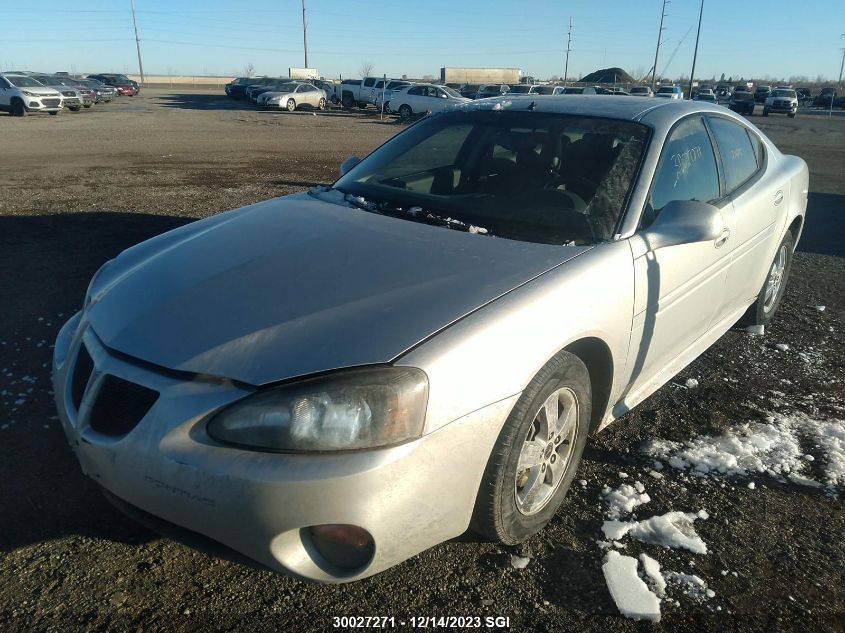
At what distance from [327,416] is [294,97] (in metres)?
33.8

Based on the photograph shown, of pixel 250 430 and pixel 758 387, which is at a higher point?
pixel 250 430

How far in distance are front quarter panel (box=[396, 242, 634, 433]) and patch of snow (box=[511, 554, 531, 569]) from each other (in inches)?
28.0

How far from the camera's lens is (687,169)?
3289 millimetres

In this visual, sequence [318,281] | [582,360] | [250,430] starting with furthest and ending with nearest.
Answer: [582,360] < [318,281] < [250,430]

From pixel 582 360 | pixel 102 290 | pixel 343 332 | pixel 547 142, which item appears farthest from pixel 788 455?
pixel 102 290

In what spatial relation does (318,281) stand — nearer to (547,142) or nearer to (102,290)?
(102,290)

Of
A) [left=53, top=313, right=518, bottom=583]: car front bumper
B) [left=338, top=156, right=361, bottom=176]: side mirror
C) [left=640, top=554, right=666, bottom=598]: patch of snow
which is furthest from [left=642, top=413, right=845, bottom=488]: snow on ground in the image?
[left=338, top=156, right=361, bottom=176]: side mirror

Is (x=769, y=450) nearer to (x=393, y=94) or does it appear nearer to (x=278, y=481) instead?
(x=278, y=481)

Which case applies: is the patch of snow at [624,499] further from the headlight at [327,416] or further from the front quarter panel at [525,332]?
the headlight at [327,416]

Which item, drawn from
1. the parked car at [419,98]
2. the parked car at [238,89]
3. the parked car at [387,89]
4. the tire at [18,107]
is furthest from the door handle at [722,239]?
the parked car at [238,89]

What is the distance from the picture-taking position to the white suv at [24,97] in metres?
25.0

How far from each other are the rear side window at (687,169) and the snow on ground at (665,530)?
134 cm

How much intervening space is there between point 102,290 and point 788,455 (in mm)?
3193

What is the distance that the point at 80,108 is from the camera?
2875 cm
